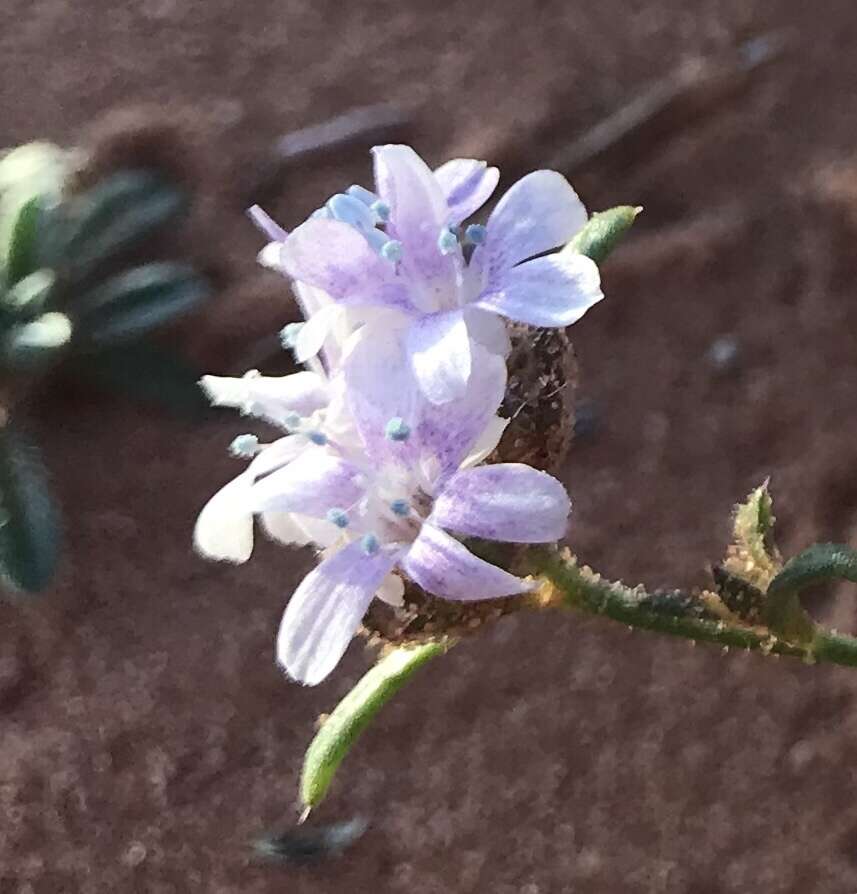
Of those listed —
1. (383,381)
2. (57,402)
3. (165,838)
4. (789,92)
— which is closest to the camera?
(383,381)

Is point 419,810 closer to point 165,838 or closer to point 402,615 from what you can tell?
point 165,838

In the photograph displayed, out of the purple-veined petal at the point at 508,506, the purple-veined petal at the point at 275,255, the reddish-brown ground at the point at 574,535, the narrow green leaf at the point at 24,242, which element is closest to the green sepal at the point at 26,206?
the narrow green leaf at the point at 24,242

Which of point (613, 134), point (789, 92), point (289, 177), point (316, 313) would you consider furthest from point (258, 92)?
A: point (316, 313)

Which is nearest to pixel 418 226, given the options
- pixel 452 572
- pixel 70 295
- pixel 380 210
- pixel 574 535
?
pixel 380 210

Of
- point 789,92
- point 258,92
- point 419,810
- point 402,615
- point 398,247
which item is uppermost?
point 398,247

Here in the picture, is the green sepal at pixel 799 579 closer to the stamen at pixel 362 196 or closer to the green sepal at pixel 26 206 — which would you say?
the stamen at pixel 362 196

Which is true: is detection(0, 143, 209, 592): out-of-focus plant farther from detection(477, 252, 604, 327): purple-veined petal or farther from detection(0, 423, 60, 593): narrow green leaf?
detection(477, 252, 604, 327): purple-veined petal

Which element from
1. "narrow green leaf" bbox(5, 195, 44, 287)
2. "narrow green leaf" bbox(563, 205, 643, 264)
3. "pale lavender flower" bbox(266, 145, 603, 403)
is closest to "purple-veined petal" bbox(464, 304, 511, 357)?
"pale lavender flower" bbox(266, 145, 603, 403)
